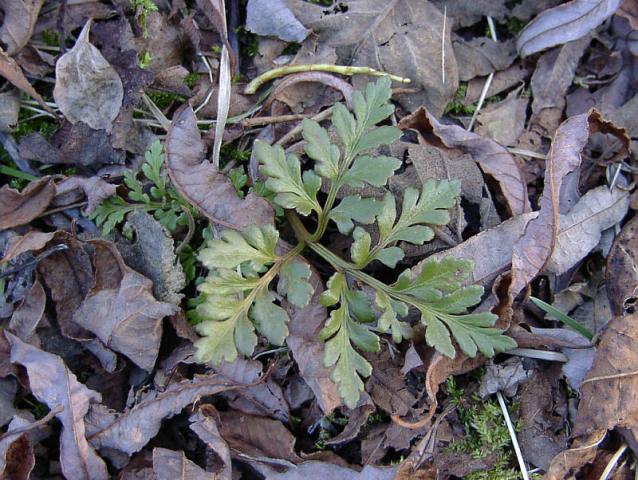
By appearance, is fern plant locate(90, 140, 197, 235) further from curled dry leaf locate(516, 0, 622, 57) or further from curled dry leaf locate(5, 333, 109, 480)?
curled dry leaf locate(516, 0, 622, 57)

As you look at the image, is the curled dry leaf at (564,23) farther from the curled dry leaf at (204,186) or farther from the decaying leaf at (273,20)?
the curled dry leaf at (204,186)

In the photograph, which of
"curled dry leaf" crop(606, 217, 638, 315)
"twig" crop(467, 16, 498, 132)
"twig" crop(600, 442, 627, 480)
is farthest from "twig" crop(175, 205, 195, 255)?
"twig" crop(600, 442, 627, 480)

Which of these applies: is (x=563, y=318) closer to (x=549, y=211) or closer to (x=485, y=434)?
(x=549, y=211)

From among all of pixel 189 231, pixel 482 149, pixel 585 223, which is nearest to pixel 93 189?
pixel 189 231

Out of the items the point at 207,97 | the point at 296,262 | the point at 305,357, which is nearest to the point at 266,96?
the point at 207,97

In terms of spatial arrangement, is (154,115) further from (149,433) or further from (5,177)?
(149,433)
